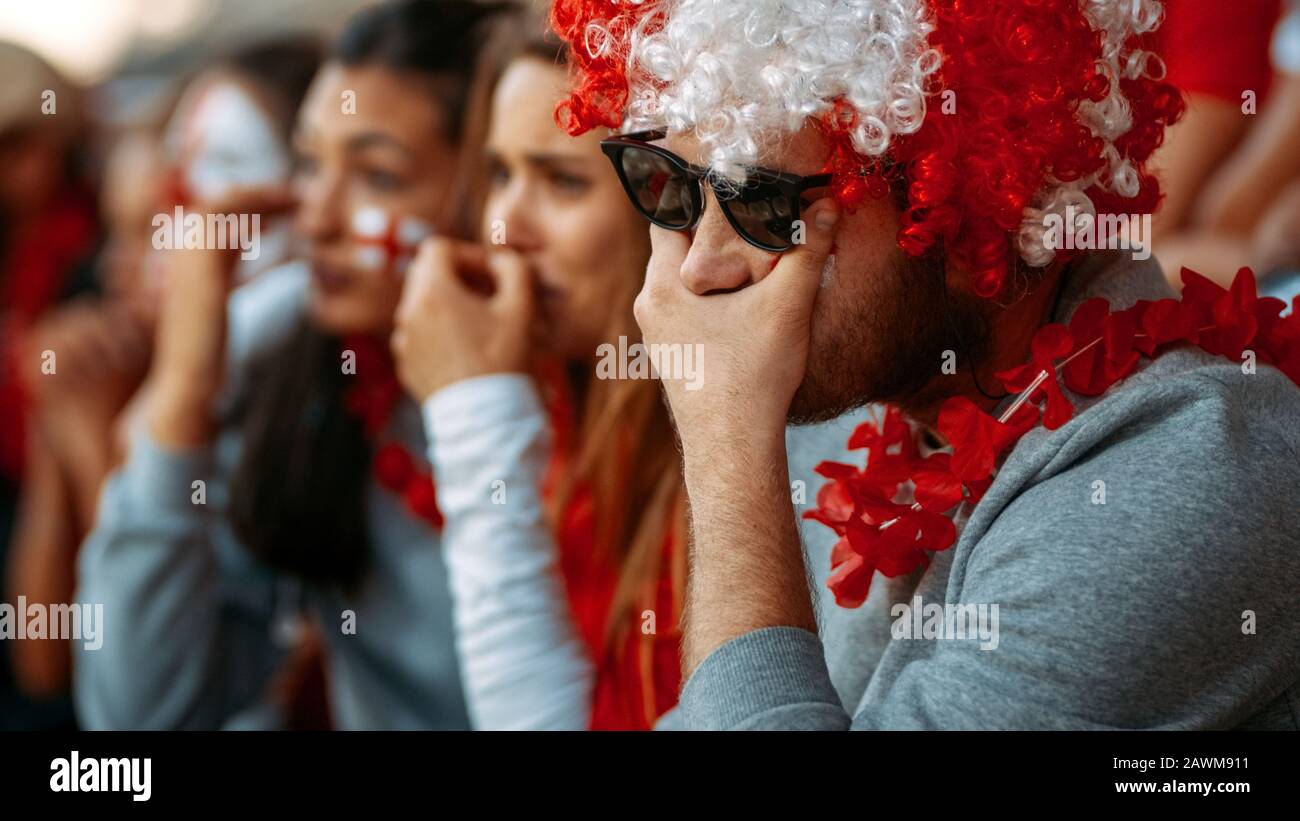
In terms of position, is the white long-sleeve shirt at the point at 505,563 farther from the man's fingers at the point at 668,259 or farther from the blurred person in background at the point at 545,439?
the man's fingers at the point at 668,259

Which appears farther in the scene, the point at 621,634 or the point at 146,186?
the point at 146,186

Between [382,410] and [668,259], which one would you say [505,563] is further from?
[382,410]

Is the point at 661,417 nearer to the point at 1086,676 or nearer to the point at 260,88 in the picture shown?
the point at 1086,676

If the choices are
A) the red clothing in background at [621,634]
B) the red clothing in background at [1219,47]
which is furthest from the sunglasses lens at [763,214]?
the red clothing in background at [1219,47]

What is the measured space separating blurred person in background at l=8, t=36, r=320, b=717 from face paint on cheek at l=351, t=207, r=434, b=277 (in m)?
0.45

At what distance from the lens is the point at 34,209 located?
13.4 ft

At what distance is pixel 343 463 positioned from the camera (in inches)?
107

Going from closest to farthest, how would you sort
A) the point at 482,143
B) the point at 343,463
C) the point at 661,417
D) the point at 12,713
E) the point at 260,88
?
the point at 661,417 < the point at 482,143 < the point at 343,463 < the point at 260,88 < the point at 12,713

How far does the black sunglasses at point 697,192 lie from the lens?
4.56 feet

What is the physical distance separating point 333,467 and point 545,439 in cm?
79

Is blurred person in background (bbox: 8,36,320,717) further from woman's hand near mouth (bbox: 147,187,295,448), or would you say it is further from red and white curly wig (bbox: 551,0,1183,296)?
red and white curly wig (bbox: 551,0,1183,296)

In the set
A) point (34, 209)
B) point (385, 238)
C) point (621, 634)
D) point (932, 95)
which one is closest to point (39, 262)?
point (34, 209)
